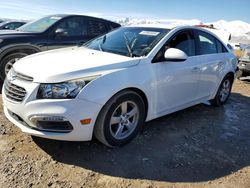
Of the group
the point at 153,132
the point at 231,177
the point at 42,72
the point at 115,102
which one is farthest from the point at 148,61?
the point at 231,177

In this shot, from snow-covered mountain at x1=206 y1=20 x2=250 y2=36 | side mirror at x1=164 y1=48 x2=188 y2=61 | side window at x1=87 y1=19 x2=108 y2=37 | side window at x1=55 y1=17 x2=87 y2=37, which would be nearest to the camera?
side mirror at x1=164 y1=48 x2=188 y2=61

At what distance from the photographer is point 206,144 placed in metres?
4.31

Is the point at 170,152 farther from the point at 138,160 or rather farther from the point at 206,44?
the point at 206,44

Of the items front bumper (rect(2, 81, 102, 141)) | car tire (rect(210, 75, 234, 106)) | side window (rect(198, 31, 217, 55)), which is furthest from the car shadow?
side window (rect(198, 31, 217, 55))

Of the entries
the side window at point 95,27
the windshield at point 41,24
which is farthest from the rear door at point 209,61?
the windshield at point 41,24

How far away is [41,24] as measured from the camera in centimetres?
730

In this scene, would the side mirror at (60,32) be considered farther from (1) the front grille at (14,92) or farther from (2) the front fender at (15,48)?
(1) the front grille at (14,92)

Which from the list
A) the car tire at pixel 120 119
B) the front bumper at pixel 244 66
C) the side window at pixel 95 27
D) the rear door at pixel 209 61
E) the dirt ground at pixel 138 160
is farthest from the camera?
the front bumper at pixel 244 66

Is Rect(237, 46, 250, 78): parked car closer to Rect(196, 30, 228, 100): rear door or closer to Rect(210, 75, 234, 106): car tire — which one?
Rect(210, 75, 234, 106): car tire

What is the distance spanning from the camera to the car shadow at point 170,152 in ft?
11.3

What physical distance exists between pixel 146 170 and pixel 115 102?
887 millimetres

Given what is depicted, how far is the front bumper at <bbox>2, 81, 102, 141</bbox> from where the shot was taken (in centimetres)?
326

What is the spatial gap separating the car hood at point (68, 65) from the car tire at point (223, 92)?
2.78 m

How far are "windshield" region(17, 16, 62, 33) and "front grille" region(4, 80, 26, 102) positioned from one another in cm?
354
